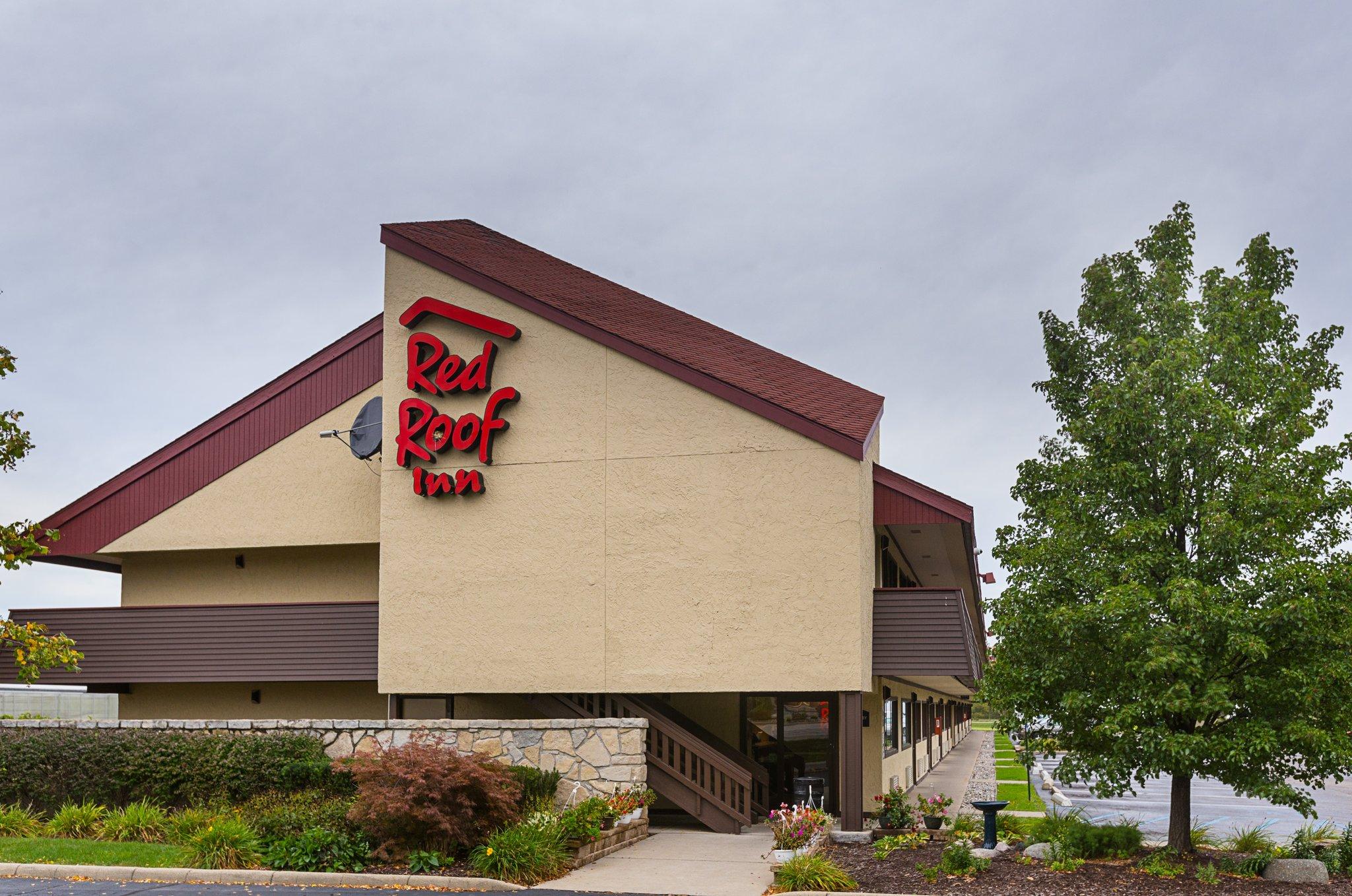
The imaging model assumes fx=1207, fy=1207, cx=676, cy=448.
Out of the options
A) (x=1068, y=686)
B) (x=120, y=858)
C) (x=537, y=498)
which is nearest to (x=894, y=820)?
(x=1068, y=686)

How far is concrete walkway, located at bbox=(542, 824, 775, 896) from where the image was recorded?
14.5 meters

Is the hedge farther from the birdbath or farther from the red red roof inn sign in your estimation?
the birdbath

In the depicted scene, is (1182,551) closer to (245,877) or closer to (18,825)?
(245,877)

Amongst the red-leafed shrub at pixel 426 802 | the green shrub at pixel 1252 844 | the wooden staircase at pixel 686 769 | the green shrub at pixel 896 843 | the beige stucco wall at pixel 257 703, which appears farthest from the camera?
the beige stucco wall at pixel 257 703

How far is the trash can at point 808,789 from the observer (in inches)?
884

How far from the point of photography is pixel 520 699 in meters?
23.6

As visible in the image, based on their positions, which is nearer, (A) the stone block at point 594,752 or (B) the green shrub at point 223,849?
(B) the green shrub at point 223,849

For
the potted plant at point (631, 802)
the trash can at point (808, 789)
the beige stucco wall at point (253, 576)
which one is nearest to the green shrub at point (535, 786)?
the potted plant at point (631, 802)

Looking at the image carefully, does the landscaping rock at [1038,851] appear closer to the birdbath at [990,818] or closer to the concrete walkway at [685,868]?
the birdbath at [990,818]

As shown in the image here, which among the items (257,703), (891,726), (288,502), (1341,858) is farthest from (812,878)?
(257,703)

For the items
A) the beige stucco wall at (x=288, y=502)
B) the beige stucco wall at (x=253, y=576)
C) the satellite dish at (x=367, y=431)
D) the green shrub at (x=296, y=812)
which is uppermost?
the satellite dish at (x=367, y=431)

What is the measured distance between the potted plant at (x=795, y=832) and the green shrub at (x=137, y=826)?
8.56 m

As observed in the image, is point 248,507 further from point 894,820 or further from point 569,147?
point 894,820

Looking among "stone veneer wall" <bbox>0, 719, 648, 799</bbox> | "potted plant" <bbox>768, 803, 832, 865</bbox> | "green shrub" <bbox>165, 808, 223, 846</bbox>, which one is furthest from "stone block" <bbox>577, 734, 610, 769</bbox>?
"green shrub" <bbox>165, 808, 223, 846</bbox>
